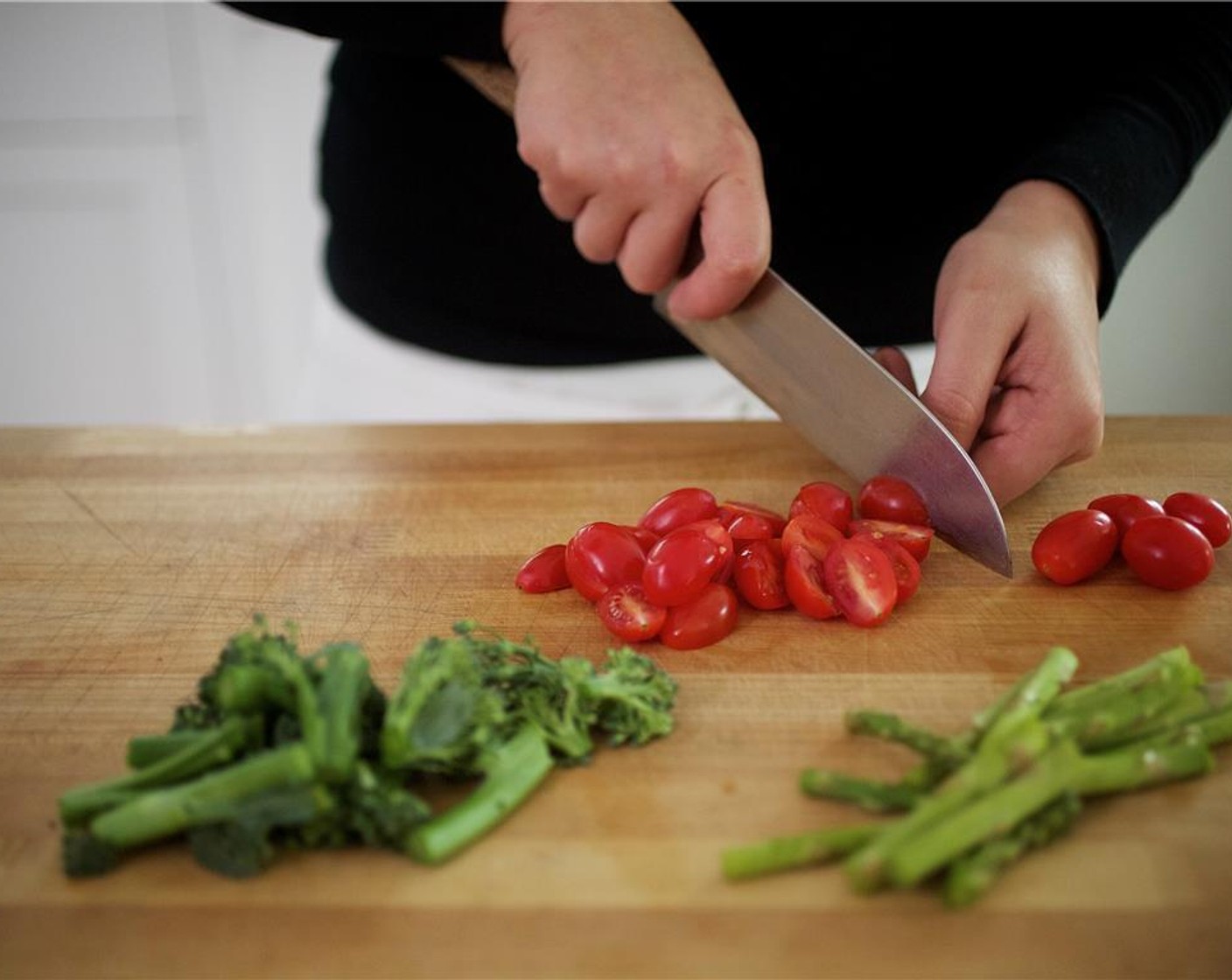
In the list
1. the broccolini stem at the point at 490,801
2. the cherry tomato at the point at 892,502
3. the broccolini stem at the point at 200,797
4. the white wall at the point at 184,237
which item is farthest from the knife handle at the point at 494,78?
the white wall at the point at 184,237

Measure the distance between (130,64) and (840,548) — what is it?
3.93 m

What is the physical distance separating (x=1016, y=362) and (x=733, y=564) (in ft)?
2.01

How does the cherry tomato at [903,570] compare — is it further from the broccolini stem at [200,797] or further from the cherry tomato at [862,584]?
the broccolini stem at [200,797]

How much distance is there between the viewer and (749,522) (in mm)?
1874

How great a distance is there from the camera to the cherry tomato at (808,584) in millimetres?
1738

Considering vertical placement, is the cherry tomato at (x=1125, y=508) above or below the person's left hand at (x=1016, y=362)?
below

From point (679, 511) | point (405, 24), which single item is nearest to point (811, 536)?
point (679, 511)

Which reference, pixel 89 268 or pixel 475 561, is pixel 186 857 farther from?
pixel 89 268

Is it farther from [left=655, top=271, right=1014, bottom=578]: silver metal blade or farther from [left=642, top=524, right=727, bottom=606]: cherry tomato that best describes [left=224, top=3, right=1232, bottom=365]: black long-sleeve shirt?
[left=642, top=524, right=727, bottom=606]: cherry tomato

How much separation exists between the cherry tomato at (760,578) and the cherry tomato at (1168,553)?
495 millimetres

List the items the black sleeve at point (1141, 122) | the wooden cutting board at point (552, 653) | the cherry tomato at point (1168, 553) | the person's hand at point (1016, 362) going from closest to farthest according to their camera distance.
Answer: the wooden cutting board at point (552, 653), the cherry tomato at point (1168, 553), the person's hand at point (1016, 362), the black sleeve at point (1141, 122)

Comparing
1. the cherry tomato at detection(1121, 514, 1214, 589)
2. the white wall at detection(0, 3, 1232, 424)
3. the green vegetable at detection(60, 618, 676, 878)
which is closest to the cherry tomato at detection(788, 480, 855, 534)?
the cherry tomato at detection(1121, 514, 1214, 589)

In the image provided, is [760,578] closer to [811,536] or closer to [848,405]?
[811,536]

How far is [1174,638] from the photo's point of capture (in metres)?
1.72
